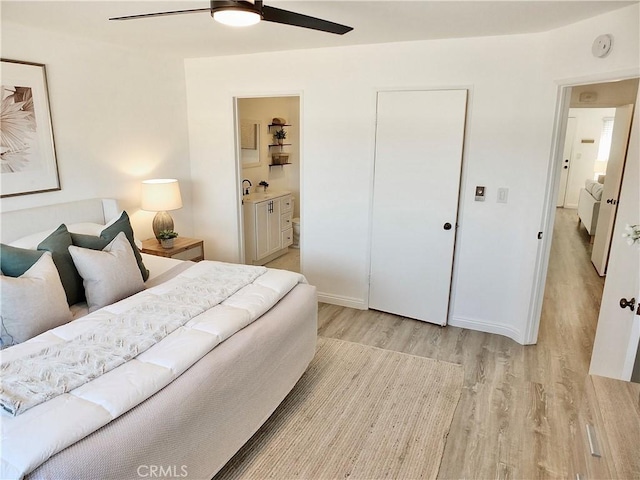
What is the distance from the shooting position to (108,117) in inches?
139

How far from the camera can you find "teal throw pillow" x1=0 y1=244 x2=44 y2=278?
2.23 m

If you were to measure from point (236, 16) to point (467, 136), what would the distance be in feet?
7.03

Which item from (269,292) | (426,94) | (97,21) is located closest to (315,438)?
(269,292)

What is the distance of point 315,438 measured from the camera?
7.53 ft

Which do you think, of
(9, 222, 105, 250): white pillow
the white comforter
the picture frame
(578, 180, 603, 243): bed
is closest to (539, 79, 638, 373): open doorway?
(578, 180, 603, 243): bed

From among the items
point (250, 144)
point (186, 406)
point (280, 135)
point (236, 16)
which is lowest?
point (186, 406)

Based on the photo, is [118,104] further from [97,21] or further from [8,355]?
[8,355]

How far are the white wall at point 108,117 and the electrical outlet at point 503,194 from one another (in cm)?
310

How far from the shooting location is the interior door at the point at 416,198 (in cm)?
338

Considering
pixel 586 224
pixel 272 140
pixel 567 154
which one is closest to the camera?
pixel 272 140

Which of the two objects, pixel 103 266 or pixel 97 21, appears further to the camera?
pixel 97 21

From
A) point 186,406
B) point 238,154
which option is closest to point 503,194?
point 238,154

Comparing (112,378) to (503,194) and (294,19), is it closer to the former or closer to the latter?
(294,19)

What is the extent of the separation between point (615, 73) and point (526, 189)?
3.19 feet
